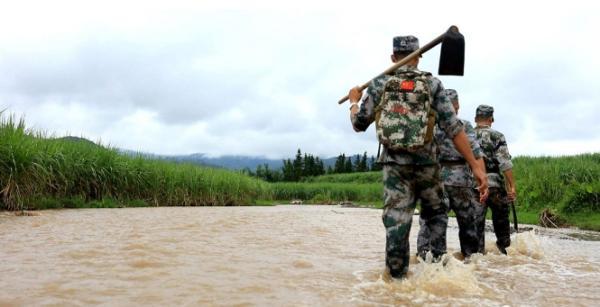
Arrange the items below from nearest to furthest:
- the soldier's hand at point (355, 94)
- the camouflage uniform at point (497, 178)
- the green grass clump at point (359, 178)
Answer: the soldier's hand at point (355, 94) → the camouflage uniform at point (497, 178) → the green grass clump at point (359, 178)

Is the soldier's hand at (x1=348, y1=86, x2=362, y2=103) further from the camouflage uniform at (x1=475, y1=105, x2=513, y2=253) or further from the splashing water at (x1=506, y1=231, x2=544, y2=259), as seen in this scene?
the splashing water at (x1=506, y1=231, x2=544, y2=259)

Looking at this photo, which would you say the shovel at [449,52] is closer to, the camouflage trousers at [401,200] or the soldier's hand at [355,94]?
the soldier's hand at [355,94]

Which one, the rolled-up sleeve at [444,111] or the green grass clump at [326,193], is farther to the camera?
the green grass clump at [326,193]

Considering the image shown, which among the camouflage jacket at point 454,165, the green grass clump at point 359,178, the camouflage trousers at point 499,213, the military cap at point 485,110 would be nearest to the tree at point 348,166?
the green grass clump at point 359,178

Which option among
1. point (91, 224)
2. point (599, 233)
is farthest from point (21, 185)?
point (599, 233)

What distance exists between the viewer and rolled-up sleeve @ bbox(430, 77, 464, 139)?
4523 millimetres

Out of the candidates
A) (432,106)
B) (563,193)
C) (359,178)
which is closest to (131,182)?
(432,106)

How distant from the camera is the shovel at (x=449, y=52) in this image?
460 cm

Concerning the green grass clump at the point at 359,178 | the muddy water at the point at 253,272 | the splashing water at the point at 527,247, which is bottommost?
the muddy water at the point at 253,272

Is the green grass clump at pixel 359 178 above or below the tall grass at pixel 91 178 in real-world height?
above

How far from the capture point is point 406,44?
473 centimetres

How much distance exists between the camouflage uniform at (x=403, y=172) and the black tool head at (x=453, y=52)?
0.22m

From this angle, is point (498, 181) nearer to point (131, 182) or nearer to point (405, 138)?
point (405, 138)

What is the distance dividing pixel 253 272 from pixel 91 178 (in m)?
10.1
